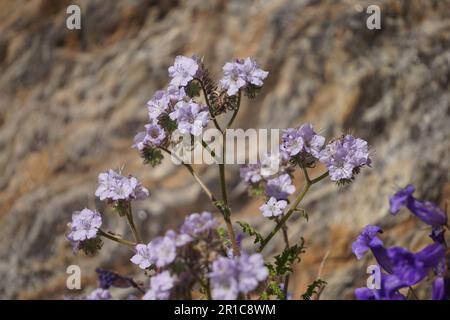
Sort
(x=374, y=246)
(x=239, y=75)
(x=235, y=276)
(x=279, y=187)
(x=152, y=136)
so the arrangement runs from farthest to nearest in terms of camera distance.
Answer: (x=279, y=187) → (x=152, y=136) → (x=239, y=75) → (x=374, y=246) → (x=235, y=276)

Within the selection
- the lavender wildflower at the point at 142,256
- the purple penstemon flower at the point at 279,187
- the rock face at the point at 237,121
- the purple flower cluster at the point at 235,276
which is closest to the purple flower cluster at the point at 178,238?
the purple flower cluster at the point at 235,276

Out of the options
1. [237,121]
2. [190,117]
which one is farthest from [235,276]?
[237,121]

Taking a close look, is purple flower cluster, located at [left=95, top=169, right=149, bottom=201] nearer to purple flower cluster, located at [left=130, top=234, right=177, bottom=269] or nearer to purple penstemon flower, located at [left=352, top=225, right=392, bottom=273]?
purple flower cluster, located at [left=130, top=234, right=177, bottom=269]

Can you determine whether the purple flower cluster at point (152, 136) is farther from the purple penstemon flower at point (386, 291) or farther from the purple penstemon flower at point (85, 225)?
the purple penstemon flower at point (386, 291)

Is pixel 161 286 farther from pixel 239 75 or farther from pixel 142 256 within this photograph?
pixel 239 75

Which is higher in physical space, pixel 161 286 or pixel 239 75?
pixel 239 75
